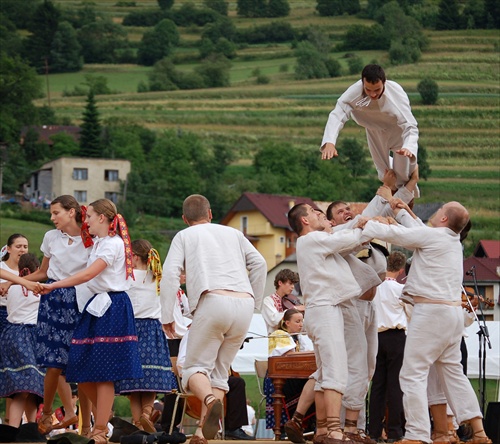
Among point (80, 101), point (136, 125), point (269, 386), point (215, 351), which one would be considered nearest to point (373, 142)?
point (215, 351)

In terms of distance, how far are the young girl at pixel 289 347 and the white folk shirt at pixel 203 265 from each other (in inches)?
103

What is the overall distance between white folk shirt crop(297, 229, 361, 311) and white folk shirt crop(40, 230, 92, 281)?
1823mm

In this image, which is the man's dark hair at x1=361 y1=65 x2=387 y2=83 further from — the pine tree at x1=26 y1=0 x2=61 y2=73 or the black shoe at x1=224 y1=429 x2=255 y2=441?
the pine tree at x1=26 y1=0 x2=61 y2=73

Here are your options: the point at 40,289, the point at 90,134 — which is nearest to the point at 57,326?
the point at 40,289

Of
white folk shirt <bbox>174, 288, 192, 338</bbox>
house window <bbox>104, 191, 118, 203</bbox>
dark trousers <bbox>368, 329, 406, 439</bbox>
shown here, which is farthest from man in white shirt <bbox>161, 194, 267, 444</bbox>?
house window <bbox>104, 191, 118, 203</bbox>

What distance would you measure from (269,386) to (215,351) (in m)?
3.31

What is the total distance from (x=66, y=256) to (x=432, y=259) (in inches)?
116

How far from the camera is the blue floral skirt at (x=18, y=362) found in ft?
36.2

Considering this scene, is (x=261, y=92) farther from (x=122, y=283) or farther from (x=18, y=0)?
(x=122, y=283)

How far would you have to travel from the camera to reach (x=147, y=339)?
1075cm

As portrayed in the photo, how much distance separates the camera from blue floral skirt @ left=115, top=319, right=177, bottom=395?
34.7 feet

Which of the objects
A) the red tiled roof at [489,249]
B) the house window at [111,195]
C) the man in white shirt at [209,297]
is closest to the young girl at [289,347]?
the man in white shirt at [209,297]

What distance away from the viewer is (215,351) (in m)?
8.70

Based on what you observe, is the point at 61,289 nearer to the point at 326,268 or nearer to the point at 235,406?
the point at 326,268
